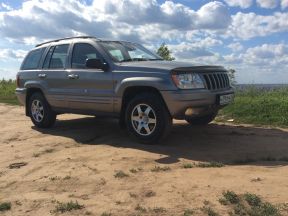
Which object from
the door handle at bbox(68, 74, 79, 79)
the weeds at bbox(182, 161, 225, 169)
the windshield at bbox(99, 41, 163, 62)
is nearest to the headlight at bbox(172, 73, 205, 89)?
the windshield at bbox(99, 41, 163, 62)

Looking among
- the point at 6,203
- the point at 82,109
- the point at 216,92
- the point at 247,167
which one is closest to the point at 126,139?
the point at 82,109

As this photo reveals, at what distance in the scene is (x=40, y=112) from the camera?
9672 mm

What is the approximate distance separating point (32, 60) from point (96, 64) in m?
2.67

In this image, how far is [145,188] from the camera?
5219 mm

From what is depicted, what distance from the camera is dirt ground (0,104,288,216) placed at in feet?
15.9

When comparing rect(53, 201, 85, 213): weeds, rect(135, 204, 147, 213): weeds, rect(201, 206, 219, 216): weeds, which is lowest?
rect(53, 201, 85, 213): weeds

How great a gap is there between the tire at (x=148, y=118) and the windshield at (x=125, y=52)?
959 mm

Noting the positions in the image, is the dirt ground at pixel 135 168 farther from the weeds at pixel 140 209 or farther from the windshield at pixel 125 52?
the windshield at pixel 125 52

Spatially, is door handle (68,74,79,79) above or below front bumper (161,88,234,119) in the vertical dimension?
above

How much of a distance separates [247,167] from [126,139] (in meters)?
2.67

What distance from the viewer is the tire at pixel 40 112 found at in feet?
31.1

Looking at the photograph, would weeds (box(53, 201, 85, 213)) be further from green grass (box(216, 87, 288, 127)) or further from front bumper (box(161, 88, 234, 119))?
green grass (box(216, 87, 288, 127))

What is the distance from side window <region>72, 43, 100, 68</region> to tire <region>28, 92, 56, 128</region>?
1.28 metres

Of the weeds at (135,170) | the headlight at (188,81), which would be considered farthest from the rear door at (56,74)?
the weeds at (135,170)
